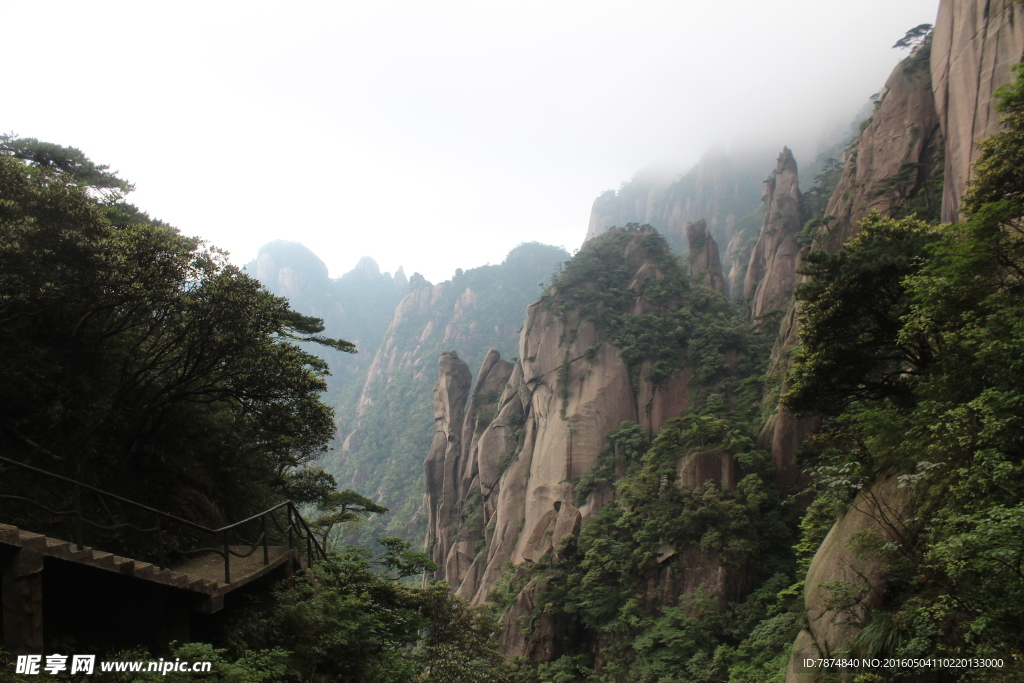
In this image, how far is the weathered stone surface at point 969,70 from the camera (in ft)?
41.9

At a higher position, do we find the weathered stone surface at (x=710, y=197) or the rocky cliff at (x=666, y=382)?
the weathered stone surface at (x=710, y=197)

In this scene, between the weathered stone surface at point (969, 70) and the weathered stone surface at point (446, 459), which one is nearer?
the weathered stone surface at point (969, 70)

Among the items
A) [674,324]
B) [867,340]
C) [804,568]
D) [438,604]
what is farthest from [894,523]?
[674,324]

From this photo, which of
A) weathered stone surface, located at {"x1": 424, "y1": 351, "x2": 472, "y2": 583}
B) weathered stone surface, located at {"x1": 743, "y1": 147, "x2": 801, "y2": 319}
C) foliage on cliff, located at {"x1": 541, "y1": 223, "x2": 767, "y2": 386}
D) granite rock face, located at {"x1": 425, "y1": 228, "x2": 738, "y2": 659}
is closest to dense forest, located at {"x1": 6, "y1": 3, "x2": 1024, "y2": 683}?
granite rock face, located at {"x1": 425, "y1": 228, "x2": 738, "y2": 659}

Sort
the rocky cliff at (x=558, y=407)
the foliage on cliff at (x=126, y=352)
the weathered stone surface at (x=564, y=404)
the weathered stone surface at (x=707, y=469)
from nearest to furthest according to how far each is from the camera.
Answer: the foliage on cliff at (x=126, y=352)
the weathered stone surface at (x=707, y=469)
the weathered stone surface at (x=564, y=404)
the rocky cliff at (x=558, y=407)

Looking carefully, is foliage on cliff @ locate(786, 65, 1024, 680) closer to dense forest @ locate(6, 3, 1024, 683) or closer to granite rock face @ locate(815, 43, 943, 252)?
dense forest @ locate(6, 3, 1024, 683)

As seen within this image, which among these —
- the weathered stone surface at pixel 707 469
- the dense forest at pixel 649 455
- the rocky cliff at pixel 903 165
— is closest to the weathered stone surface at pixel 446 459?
the dense forest at pixel 649 455

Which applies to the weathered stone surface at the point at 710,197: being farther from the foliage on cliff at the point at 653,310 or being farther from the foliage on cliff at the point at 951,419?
the foliage on cliff at the point at 951,419

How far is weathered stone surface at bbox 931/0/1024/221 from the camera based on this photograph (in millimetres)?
12781

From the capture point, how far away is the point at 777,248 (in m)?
33.7

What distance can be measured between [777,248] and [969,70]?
1984 cm

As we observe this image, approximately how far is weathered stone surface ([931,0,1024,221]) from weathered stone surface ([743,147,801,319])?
14.8m

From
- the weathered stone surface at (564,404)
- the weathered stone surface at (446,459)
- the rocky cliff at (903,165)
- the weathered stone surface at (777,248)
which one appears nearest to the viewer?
the rocky cliff at (903,165)

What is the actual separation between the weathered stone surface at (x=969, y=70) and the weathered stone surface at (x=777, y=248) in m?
14.8
